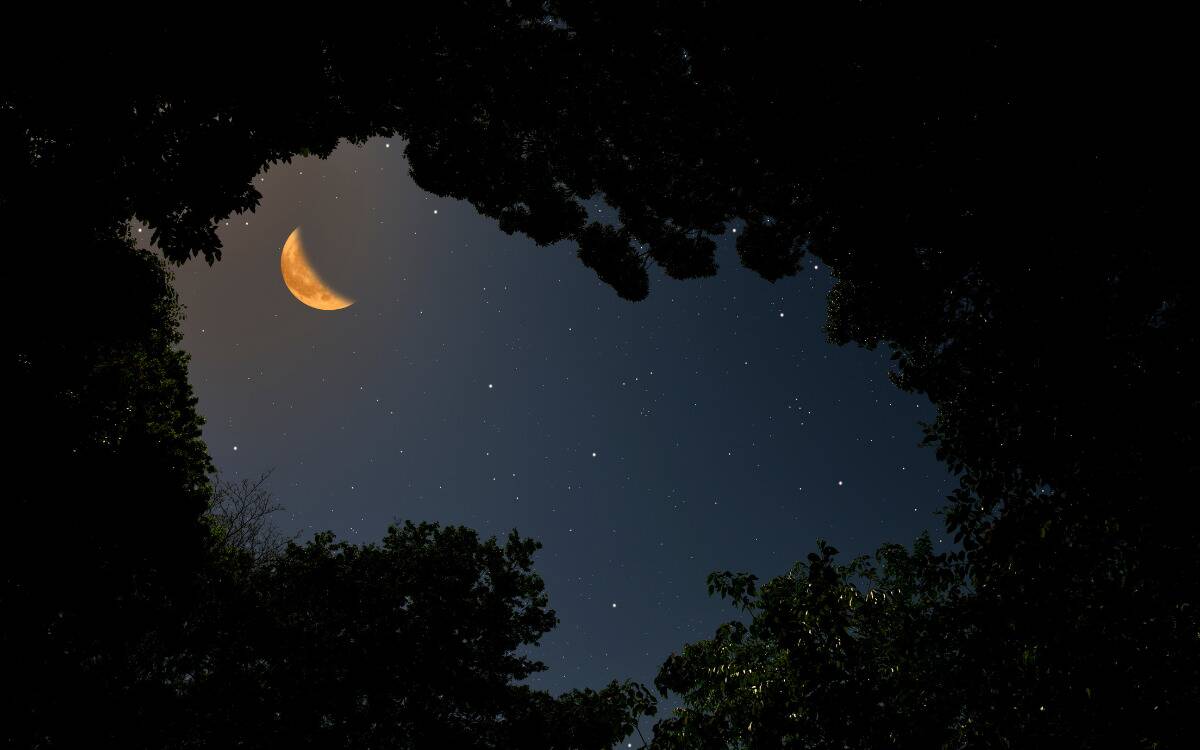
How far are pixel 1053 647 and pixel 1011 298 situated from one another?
313 cm

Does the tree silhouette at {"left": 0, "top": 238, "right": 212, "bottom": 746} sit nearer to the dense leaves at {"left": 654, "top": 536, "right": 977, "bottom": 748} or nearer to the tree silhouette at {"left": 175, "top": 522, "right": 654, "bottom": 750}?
the tree silhouette at {"left": 175, "top": 522, "right": 654, "bottom": 750}

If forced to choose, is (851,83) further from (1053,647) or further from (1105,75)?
(1053,647)

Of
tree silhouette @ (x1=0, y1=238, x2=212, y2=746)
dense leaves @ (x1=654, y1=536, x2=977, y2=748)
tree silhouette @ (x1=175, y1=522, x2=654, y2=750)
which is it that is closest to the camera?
dense leaves @ (x1=654, y1=536, x2=977, y2=748)

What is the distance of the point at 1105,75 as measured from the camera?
398 centimetres

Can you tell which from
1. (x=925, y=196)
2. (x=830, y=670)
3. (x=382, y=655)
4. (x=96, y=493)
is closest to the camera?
(x=830, y=670)

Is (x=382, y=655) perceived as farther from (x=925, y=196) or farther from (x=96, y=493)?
(x=925, y=196)

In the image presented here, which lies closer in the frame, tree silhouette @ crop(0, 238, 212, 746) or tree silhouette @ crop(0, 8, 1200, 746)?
tree silhouette @ crop(0, 8, 1200, 746)

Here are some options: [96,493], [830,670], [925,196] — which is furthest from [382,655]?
[925,196]

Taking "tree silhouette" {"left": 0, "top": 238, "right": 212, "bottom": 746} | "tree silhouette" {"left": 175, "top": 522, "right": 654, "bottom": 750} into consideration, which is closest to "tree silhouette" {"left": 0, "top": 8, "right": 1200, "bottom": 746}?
"tree silhouette" {"left": 0, "top": 238, "right": 212, "bottom": 746}

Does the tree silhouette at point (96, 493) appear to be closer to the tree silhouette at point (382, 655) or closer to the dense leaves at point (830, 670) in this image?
the tree silhouette at point (382, 655)

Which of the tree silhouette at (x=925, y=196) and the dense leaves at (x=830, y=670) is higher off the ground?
the tree silhouette at (x=925, y=196)

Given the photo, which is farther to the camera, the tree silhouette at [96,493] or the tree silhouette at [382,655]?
the tree silhouette at [382,655]

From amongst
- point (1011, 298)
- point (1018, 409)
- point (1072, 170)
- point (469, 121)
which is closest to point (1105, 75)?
point (1072, 170)

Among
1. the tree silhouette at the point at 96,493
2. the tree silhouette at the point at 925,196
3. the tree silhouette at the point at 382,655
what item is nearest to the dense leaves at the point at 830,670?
the tree silhouette at the point at 925,196
